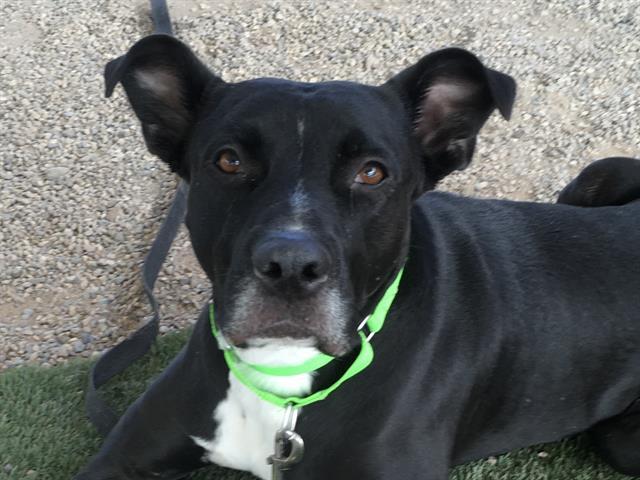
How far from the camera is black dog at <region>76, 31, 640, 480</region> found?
271 centimetres

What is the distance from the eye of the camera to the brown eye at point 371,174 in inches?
111

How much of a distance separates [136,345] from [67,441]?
53 cm

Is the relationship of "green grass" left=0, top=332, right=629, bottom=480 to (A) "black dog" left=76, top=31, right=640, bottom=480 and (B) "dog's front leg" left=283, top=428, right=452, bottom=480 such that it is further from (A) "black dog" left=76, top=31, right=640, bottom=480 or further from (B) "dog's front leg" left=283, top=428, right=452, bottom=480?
(B) "dog's front leg" left=283, top=428, right=452, bottom=480

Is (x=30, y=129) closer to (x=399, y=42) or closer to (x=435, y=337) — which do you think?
Answer: (x=399, y=42)

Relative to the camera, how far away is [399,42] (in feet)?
20.8

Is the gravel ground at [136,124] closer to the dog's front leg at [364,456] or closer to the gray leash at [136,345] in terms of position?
the gray leash at [136,345]

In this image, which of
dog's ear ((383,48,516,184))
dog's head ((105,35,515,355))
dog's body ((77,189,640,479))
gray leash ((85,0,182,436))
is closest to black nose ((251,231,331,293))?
dog's head ((105,35,515,355))

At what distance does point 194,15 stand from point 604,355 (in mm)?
4262

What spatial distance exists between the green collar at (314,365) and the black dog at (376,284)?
32 millimetres

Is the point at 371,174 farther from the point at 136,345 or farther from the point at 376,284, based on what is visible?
the point at 136,345

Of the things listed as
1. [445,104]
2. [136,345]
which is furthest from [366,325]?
[136,345]

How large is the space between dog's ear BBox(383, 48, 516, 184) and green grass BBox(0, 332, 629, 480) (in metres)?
1.37

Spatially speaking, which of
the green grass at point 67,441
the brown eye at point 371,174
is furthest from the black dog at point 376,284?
the green grass at point 67,441

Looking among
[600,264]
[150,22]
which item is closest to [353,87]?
[600,264]
